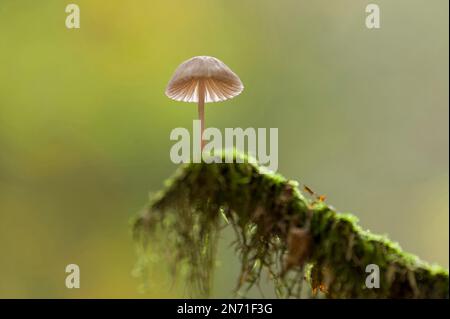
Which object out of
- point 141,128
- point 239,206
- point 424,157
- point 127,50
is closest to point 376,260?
point 239,206

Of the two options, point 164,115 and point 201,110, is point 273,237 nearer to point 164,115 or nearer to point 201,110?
point 201,110

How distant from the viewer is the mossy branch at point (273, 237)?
142 cm

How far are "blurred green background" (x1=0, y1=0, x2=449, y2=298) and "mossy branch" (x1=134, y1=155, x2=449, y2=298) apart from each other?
6705 mm

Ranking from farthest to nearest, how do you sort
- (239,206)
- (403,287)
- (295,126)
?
(295,126), (239,206), (403,287)

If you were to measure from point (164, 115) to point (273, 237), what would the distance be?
7.42 meters

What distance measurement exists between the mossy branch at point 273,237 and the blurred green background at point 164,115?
22.0ft

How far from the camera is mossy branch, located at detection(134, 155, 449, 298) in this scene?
1415 mm

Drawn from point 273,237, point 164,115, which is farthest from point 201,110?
point 164,115

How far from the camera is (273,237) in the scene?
5.24ft

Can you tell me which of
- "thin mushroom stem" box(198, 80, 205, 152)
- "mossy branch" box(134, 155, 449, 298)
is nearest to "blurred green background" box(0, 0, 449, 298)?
"thin mushroom stem" box(198, 80, 205, 152)

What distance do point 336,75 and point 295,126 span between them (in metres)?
1.62
